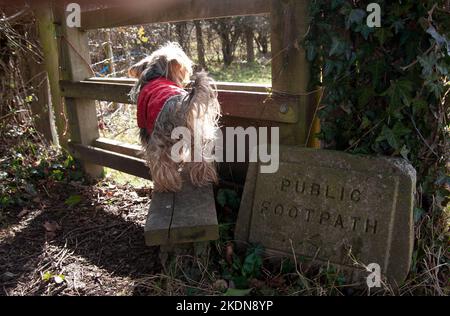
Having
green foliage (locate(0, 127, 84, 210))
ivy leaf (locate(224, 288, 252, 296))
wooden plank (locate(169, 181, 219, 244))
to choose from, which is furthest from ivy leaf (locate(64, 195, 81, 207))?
ivy leaf (locate(224, 288, 252, 296))

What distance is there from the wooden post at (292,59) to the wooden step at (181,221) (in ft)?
2.54

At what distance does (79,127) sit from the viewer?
14.0 ft

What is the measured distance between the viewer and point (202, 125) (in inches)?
110

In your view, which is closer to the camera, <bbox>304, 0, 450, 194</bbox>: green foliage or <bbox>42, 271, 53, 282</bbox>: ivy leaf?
<bbox>304, 0, 450, 194</bbox>: green foliage

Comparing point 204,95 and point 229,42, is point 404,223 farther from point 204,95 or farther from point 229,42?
point 229,42

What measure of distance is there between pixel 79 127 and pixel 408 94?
3376 mm

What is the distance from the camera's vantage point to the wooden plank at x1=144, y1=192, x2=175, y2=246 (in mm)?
2264

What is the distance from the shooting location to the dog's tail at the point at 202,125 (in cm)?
254

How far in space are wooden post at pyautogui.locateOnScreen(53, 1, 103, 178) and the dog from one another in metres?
1.34

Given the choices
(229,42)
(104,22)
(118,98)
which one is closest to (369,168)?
(118,98)

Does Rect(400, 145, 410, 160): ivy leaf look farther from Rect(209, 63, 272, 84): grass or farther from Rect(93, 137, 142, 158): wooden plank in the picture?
Rect(209, 63, 272, 84): grass

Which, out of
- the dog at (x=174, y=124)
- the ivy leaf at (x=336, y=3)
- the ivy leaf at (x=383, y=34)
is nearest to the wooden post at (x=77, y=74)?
the dog at (x=174, y=124)

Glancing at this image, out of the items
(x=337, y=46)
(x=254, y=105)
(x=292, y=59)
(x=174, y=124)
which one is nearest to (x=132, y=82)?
(x=174, y=124)

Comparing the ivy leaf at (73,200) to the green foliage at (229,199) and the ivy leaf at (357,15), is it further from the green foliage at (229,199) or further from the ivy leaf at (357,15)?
the ivy leaf at (357,15)
